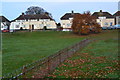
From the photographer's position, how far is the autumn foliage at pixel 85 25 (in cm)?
5047

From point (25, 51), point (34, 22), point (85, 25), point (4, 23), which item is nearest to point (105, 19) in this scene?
point (85, 25)

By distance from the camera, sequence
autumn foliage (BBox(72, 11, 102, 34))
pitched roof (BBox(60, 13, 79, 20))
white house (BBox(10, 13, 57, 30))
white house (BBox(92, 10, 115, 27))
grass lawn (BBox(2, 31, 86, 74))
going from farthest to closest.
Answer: pitched roof (BBox(60, 13, 79, 20)) < white house (BBox(10, 13, 57, 30)) < white house (BBox(92, 10, 115, 27)) < autumn foliage (BBox(72, 11, 102, 34)) < grass lawn (BBox(2, 31, 86, 74))

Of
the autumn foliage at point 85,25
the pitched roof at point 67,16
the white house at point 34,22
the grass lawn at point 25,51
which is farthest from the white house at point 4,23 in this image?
the grass lawn at point 25,51

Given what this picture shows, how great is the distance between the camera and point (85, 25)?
5109 cm

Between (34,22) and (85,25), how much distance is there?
27.2 meters

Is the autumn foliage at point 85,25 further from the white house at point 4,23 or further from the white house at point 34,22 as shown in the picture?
the white house at point 4,23

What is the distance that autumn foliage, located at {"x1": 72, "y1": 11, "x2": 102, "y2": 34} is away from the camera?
50469 mm

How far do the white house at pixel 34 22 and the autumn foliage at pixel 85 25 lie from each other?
21.4 metres

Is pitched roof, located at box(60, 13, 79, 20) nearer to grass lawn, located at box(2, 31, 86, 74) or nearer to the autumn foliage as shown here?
the autumn foliage

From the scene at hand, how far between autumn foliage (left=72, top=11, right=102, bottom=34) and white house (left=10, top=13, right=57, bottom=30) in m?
21.4

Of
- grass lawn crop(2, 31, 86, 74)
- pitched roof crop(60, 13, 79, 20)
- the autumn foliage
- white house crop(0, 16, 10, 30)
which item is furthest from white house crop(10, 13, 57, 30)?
grass lawn crop(2, 31, 86, 74)

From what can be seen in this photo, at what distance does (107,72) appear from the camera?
10.3m

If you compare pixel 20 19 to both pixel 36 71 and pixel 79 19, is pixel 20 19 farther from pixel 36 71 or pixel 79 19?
pixel 36 71

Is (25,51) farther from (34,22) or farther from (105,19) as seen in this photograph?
(105,19)
